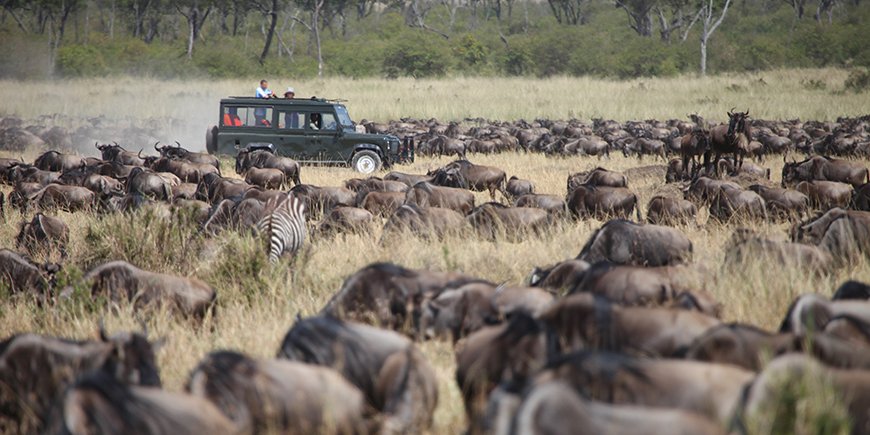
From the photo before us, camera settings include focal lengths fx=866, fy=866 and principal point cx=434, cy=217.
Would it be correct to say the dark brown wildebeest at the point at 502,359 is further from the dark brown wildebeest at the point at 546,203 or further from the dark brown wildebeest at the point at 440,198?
the dark brown wildebeest at the point at 440,198

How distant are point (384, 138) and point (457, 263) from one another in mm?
11008

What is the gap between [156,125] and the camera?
90.5 ft

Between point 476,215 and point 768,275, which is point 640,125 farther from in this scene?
point 768,275

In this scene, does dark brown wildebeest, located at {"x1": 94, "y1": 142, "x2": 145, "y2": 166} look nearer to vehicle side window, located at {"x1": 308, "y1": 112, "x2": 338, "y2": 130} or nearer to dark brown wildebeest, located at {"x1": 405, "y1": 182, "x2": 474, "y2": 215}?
vehicle side window, located at {"x1": 308, "y1": 112, "x2": 338, "y2": 130}

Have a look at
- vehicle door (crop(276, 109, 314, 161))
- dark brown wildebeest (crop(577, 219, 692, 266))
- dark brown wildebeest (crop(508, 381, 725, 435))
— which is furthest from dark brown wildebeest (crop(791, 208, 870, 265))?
vehicle door (crop(276, 109, 314, 161))

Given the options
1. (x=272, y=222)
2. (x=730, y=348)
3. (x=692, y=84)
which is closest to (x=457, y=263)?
(x=272, y=222)

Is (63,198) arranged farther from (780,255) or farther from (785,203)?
(785,203)

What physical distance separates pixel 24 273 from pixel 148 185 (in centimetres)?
534

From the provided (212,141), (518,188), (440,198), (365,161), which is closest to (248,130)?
(212,141)

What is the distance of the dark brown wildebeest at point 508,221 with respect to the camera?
945 cm

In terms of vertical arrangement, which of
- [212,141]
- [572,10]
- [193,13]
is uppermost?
[572,10]

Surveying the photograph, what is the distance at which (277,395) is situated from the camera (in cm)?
372

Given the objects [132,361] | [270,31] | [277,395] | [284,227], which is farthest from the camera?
[270,31]

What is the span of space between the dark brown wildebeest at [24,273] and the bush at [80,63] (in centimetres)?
4505
